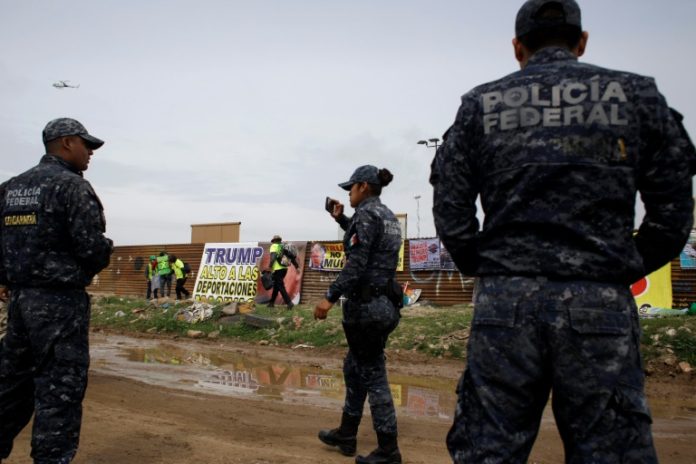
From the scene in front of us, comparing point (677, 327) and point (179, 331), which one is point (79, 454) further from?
point (179, 331)

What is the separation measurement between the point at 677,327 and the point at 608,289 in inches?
330

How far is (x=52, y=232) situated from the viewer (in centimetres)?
335

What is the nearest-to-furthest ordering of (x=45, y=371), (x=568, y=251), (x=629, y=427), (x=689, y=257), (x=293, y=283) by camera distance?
(x=629, y=427), (x=568, y=251), (x=45, y=371), (x=689, y=257), (x=293, y=283)

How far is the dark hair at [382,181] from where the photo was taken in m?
4.62

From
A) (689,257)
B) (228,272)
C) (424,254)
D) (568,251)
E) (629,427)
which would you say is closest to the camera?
(629,427)

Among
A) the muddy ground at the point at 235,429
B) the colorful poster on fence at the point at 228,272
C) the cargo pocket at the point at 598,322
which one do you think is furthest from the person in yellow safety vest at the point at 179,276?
the cargo pocket at the point at 598,322

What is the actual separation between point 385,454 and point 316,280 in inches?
539

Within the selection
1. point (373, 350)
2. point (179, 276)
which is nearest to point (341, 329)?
point (373, 350)

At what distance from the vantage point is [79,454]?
4.06 m

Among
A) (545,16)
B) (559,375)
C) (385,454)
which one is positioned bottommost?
(385,454)

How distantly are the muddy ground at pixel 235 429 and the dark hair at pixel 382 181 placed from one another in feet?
6.85

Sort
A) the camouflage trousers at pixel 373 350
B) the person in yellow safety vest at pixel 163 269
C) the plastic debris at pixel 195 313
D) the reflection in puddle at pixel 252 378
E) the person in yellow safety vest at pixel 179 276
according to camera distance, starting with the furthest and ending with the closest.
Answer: the person in yellow safety vest at pixel 163 269, the person in yellow safety vest at pixel 179 276, the plastic debris at pixel 195 313, the reflection in puddle at pixel 252 378, the camouflage trousers at pixel 373 350

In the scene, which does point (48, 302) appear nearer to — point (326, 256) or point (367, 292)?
point (367, 292)

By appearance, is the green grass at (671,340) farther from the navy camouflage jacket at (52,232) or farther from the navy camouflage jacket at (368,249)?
the navy camouflage jacket at (52,232)
